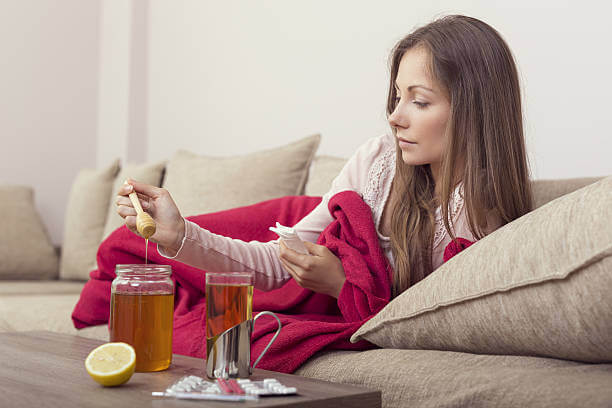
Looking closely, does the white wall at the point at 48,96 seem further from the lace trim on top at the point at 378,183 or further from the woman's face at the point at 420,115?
the woman's face at the point at 420,115

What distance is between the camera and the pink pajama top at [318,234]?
1.33 meters

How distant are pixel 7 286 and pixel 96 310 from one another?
1.12 m

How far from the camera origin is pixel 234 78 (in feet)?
9.88

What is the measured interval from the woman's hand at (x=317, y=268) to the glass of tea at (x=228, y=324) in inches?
15.3

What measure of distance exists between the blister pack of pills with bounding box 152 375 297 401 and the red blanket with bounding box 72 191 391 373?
307mm

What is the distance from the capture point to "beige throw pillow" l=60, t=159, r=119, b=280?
2.92m

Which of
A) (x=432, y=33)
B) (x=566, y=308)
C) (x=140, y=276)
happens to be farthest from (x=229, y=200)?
(x=566, y=308)

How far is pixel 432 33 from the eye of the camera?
4.53 ft

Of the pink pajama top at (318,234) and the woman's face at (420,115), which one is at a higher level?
the woman's face at (420,115)

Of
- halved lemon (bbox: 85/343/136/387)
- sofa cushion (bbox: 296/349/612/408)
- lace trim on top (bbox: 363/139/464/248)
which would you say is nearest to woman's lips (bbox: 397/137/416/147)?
lace trim on top (bbox: 363/139/464/248)

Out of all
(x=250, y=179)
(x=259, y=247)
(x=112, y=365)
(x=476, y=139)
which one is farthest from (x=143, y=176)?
(x=112, y=365)

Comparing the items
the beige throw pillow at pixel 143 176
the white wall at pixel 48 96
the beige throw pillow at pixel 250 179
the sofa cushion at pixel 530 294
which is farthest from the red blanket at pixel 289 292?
the white wall at pixel 48 96

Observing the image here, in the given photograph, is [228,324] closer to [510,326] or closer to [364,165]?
[510,326]

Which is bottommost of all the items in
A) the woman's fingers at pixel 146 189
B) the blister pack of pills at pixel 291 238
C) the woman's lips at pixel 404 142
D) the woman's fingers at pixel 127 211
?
the blister pack of pills at pixel 291 238
